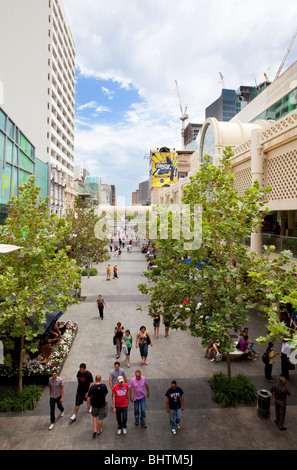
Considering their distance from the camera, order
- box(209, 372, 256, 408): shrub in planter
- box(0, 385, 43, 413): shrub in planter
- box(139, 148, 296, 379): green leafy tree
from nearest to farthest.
Answer: box(0, 385, 43, 413): shrub in planter
box(139, 148, 296, 379): green leafy tree
box(209, 372, 256, 408): shrub in planter

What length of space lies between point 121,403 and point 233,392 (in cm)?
321

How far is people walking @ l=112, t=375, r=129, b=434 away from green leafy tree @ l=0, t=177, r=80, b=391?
222 centimetres

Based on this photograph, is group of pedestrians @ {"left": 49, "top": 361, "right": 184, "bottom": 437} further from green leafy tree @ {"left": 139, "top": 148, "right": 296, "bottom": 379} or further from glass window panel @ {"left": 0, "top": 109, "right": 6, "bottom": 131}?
glass window panel @ {"left": 0, "top": 109, "right": 6, "bottom": 131}

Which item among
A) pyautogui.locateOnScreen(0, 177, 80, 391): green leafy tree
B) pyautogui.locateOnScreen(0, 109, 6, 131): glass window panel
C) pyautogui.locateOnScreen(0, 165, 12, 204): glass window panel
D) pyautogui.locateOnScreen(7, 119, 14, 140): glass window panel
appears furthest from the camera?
pyautogui.locateOnScreen(7, 119, 14, 140): glass window panel

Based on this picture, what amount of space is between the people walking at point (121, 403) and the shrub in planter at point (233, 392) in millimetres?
2613

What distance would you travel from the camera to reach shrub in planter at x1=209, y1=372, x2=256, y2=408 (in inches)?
306

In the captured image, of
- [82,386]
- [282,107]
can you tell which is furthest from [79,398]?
[282,107]

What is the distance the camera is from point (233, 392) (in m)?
7.97

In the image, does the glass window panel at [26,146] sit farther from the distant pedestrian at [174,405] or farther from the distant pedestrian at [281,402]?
the distant pedestrian at [281,402]

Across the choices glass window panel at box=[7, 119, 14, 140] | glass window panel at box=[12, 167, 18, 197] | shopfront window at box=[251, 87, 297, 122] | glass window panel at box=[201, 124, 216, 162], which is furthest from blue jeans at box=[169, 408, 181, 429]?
shopfront window at box=[251, 87, 297, 122]

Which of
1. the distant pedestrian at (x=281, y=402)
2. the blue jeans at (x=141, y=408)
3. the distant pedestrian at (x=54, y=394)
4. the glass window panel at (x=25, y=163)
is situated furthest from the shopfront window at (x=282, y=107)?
the distant pedestrian at (x=54, y=394)

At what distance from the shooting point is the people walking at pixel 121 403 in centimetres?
652

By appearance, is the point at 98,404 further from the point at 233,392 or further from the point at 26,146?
the point at 26,146
